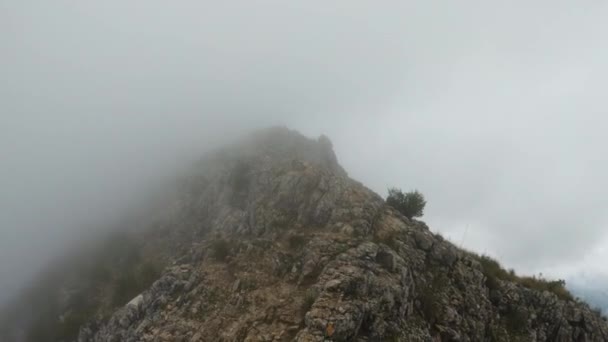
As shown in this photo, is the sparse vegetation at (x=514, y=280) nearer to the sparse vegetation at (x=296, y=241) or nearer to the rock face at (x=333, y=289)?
the rock face at (x=333, y=289)

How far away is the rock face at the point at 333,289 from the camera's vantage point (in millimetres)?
19703

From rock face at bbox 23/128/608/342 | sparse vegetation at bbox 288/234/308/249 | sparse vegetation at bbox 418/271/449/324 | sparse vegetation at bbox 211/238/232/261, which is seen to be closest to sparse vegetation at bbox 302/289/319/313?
rock face at bbox 23/128/608/342

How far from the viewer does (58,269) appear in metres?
70.3

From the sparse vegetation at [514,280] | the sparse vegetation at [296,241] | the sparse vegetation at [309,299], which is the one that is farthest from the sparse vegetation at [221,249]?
the sparse vegetation at [514,280]

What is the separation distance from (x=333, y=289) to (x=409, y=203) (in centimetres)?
1872

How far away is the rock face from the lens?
64.6 ft

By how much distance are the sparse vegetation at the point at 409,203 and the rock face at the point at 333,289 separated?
482cm

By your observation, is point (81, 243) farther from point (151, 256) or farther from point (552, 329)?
point (552, 329)

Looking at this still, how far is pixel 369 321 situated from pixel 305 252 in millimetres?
7069

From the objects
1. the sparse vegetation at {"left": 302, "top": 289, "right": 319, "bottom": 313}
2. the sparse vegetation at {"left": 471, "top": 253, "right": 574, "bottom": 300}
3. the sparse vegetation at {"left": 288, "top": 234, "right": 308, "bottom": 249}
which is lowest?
the sparse vegetation at {"left": 302, "top": 289, "right": 319, "bottom": 313}

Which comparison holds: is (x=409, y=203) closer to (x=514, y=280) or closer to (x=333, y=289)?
(x=514, y=280)

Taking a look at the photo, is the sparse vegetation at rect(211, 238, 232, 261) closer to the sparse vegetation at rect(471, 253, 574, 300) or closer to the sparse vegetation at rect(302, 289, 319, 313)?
the sparse vegetation at rect(302, 289, 319, 313)

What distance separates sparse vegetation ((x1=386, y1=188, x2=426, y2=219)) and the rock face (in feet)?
15.8

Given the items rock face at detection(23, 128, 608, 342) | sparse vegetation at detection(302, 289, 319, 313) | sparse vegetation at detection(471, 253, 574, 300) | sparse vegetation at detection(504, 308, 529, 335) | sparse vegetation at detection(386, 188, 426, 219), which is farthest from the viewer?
sparse vegetation at detection(386, 188, 426, 219)
